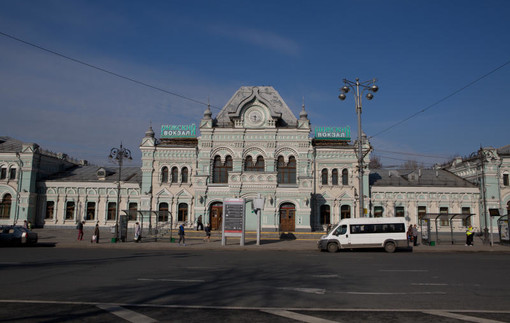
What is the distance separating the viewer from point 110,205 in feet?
147

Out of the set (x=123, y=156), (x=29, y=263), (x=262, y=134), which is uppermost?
(x=262, y=134)

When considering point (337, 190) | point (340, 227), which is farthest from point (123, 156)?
point (337, 190)

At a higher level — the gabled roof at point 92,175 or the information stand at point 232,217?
the gabled roof at point 92,175

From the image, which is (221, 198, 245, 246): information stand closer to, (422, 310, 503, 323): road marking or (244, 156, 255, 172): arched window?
(244, 156, 255, 172): arched window

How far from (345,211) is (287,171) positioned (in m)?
7.60

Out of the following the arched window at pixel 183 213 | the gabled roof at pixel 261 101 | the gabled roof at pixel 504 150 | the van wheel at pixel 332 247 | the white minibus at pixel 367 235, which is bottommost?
the van wheel at pixel 332 247

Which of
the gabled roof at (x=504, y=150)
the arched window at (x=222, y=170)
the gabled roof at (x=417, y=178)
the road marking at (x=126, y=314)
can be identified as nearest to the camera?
the road marking at (x=126, y=314)

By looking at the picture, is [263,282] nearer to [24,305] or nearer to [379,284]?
[379,284]

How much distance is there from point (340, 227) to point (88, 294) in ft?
60.8

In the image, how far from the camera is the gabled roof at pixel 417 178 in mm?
43312

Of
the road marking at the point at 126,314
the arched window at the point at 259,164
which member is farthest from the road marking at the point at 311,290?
the arched window at the point at 259,164

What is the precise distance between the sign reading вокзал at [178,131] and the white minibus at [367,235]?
23.7 meters

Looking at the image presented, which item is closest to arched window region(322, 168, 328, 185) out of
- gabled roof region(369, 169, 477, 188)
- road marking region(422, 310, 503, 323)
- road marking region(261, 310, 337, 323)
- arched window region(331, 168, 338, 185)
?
arched window region(331, 168, 338, 185)

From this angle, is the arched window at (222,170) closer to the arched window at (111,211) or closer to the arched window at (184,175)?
the arched window at (184,175)
